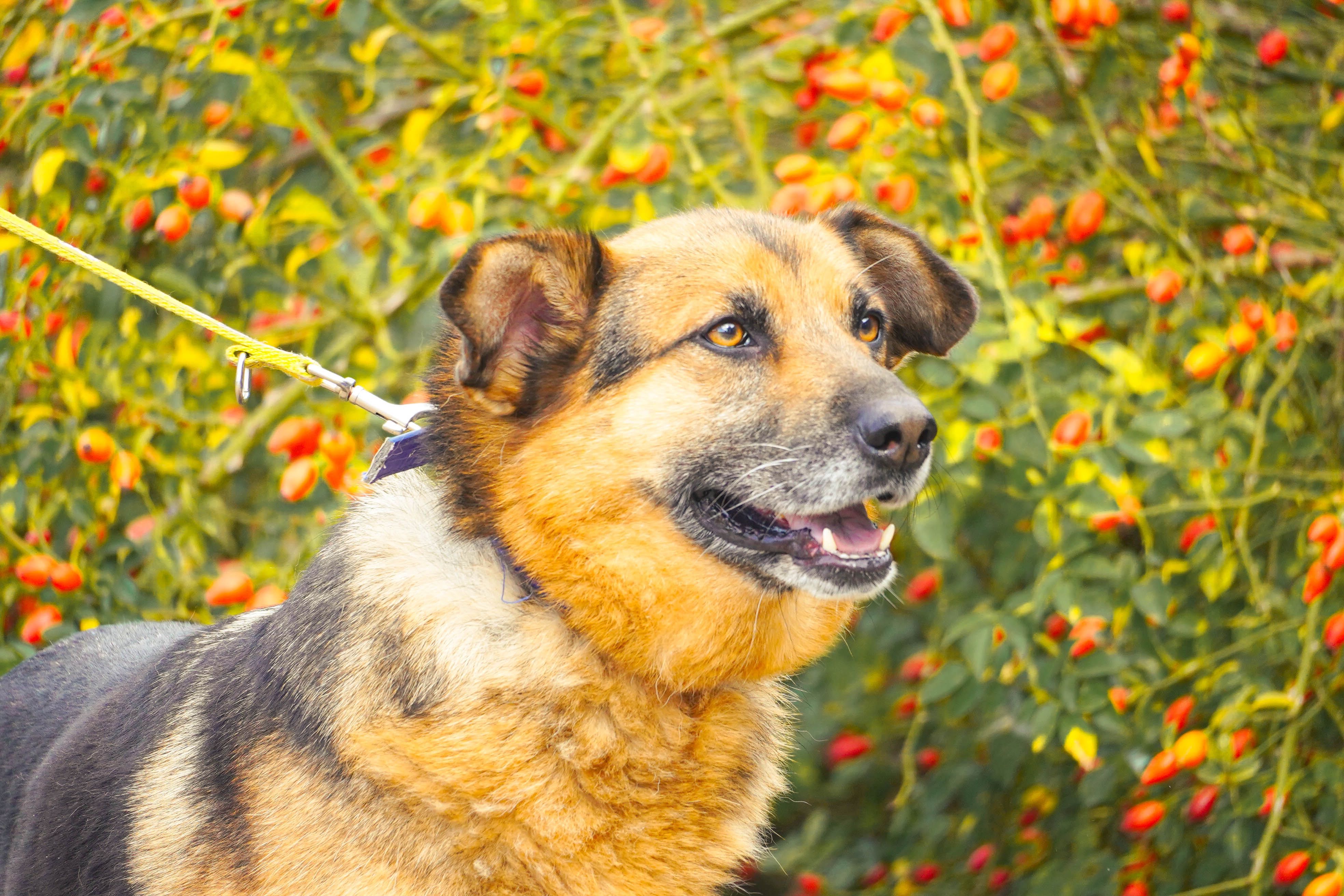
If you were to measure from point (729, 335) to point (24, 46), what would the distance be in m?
2.80

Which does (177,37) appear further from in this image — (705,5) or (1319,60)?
(1319,60)

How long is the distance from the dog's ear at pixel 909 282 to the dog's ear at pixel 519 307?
90cm

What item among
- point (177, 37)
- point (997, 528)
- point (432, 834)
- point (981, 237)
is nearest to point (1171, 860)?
point (997, 528)

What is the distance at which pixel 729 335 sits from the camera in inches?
106

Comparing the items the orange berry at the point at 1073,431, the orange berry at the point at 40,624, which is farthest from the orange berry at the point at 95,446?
the orange berry at the point at 1073,431

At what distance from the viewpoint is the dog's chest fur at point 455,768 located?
234cm

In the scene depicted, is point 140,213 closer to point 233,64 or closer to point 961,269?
point 233,64

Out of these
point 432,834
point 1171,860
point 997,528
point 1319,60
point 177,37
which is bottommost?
point 1171,860

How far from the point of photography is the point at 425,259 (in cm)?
384

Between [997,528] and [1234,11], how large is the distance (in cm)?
232

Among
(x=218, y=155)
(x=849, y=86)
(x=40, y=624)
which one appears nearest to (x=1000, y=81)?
(x=849, y=86)

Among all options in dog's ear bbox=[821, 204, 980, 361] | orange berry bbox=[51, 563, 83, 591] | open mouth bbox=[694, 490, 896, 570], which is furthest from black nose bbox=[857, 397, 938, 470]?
orange berry bbox=[51, 563, 83, 591]

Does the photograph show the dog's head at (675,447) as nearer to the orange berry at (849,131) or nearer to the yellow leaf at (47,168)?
the orange berry at (849,131)

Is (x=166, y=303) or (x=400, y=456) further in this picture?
(x=166, y=303)
